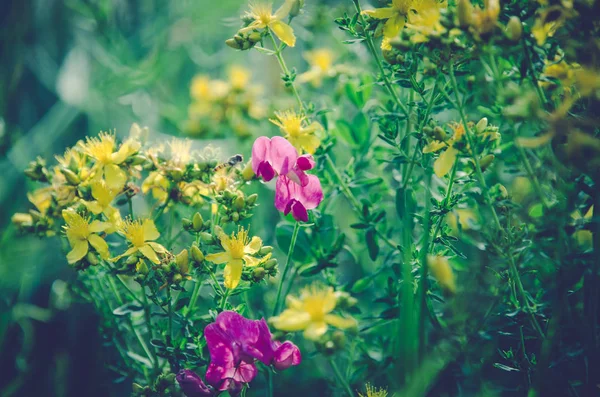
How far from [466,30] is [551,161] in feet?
0.66

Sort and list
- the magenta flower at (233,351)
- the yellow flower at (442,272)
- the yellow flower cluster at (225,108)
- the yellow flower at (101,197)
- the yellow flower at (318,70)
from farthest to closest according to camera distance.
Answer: the yellow flower cluster at (225,108)
the yellow flower at (318,70)
the yellow flower at (101,197)
the magenta flower at (233,351)
the yellow flower at (442,272)

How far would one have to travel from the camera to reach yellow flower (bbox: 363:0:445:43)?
80 centimetres

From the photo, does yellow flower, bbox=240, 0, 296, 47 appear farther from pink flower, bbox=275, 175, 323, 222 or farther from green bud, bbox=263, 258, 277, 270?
green bud, bbox=263, 258, 277, 270

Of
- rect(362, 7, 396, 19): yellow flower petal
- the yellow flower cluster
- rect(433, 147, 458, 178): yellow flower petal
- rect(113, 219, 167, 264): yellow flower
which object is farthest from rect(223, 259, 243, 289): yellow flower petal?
the yellow flower cluster

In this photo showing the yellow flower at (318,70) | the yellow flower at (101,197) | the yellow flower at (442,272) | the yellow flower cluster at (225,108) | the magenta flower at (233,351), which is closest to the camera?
the yellow flower at (442,272)

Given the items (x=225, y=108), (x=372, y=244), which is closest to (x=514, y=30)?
(x=372, y=244)

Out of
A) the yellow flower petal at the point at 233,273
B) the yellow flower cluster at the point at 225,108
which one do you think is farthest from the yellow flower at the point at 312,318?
the yellow flower cluster at the point at 225,108

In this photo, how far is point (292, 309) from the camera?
0.73 metres

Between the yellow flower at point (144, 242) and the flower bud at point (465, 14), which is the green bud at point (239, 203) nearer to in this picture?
the yellow flower at point (144, 242)

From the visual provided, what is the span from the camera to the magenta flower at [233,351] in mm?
776

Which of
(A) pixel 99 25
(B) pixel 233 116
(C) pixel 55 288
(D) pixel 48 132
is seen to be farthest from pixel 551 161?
(D) pixel 48 132

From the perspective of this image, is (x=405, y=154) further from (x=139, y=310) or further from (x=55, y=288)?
(x=55, y=288)

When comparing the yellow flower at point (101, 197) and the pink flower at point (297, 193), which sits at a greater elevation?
the yellow flower at point (101, 197)

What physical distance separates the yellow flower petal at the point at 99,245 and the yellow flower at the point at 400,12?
1.77 feet
